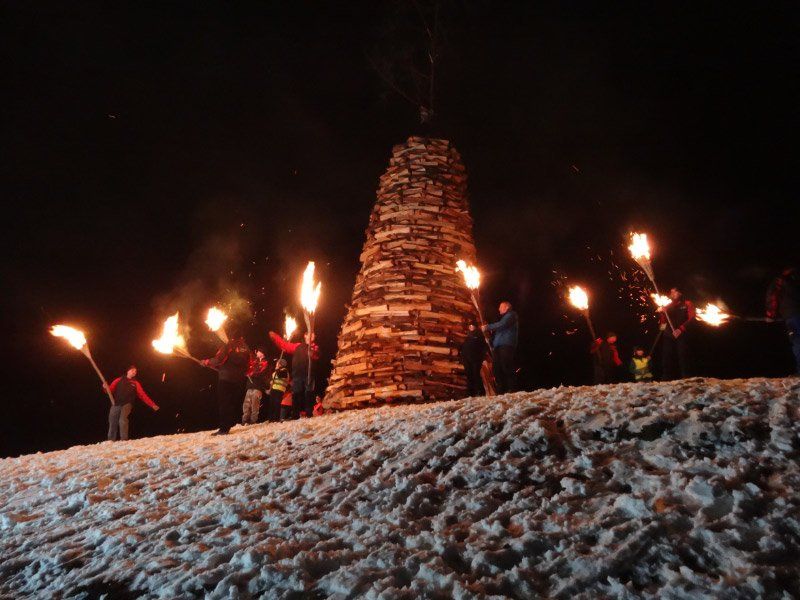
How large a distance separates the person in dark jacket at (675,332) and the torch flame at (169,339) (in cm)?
988

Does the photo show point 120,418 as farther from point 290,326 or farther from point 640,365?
point 640,365

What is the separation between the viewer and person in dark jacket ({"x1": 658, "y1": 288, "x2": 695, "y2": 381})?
9000 mm

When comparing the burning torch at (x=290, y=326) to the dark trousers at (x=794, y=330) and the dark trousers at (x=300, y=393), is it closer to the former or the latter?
the dark trousers at (x=300, y=393)

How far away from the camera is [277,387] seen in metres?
12.9

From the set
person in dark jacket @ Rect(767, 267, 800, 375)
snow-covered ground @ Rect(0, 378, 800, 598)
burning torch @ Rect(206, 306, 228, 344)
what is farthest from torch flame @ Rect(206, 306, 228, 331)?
person in dark jacket @ Rect(767, 267, 800, 375)

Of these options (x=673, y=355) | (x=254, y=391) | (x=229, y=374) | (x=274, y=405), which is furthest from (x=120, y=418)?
(x=673, y=355)

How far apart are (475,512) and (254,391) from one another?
1152cm

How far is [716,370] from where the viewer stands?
28.9 meters

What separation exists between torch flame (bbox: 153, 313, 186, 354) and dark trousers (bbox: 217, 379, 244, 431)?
2.14 m

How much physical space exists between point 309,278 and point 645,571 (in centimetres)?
940

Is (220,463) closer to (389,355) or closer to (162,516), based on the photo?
(162,516)

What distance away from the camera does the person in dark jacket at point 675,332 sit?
9.00 m

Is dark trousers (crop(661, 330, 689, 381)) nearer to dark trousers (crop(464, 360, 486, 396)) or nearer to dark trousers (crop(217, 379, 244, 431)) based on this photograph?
dark trousers (crop(464, 360, 486, 396))

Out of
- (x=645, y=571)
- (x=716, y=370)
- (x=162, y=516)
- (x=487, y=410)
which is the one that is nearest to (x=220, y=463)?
(x=162, y=516)
